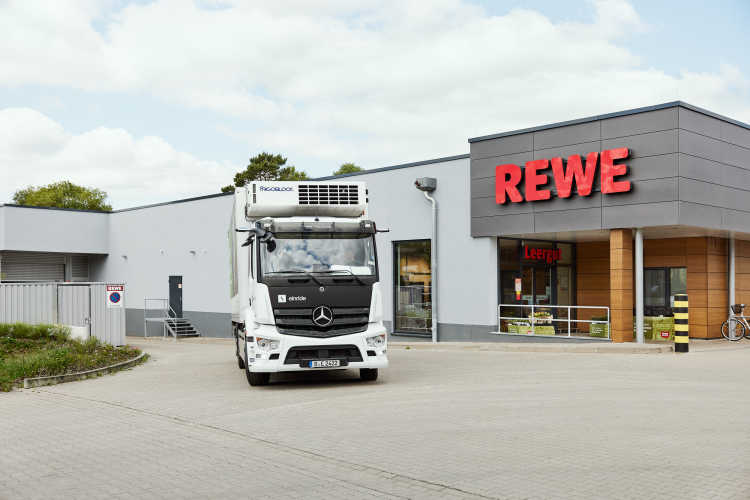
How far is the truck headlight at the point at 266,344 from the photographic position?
11.5 m

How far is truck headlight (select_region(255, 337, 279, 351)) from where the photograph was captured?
11.5m

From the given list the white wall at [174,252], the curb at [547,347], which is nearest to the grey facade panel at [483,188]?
the curb at [547,347]

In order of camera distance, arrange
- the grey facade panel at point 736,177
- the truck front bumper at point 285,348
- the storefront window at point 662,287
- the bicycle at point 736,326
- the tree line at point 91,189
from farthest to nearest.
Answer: the tree line at point 91,189 < the storefront window at point 662,287 < the bicycle at point 736,326 < the grey facade panel at point 736,177 < the truck front bumper at point 285,348

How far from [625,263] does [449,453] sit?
1295cm

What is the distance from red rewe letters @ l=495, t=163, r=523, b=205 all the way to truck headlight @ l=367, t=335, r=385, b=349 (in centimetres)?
956

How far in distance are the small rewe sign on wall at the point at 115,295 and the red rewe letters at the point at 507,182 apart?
10227mm

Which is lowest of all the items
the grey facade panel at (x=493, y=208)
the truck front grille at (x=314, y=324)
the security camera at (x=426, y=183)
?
the truck front grille at (x=314, y=324)

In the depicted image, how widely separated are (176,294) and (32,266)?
275 inches

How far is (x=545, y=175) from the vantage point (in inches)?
779

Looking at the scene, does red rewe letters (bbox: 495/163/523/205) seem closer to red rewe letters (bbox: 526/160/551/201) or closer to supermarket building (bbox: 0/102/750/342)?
supermarket building (bbox: 0/102/750/342)

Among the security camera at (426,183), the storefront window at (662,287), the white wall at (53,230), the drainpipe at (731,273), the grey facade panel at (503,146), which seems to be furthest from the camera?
→ the white wall at (53,230)

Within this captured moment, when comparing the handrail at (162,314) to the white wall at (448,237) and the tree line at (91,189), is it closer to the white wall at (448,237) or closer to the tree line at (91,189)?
the white wall at (448,237)

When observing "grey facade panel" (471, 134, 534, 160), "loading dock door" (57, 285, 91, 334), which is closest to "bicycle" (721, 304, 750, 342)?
"grey facade panel" (471, 134, 534, 160)

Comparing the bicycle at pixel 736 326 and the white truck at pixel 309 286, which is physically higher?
the white truck at pixel 309 286
